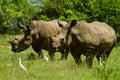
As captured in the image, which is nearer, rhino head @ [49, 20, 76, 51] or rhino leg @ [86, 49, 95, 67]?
rhino head @ [49, 20, 76, 51]

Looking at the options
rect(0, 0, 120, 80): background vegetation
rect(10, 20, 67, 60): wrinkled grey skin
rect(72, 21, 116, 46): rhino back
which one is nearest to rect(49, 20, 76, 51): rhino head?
rect(72, 21, 116, 46): rhino back

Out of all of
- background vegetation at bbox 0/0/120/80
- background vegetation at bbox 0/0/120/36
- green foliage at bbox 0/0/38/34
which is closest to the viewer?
background vegetation at bbox 0/0/120/80

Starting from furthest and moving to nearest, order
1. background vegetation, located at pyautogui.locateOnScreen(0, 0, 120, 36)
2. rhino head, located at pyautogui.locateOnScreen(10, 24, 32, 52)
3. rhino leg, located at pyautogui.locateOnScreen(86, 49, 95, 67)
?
1. background vegetation, located at pyautogui.locateOnScreen(0, 0, 120, 36)
2. rhino head, located at pyautogui.locateOnScreen(10, 24, 32, 52)
3. rhino leg, located at pyautogui.locateOnScreen(86, 49, 95, 67)

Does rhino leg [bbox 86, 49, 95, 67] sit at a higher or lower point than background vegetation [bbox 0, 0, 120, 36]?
higher

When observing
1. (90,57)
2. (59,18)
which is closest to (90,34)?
(90,57)

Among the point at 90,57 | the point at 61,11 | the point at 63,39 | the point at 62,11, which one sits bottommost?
the point at 61,11

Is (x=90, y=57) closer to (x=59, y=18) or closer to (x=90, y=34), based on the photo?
(x=90, y=34)

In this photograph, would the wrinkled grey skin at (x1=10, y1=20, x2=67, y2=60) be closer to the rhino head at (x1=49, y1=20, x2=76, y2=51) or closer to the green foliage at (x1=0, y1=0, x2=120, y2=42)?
the rhino head at (x1=49, y1=20, x2=76, y2=51)

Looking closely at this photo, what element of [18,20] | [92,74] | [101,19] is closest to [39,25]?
[92,74]

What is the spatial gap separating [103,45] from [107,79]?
410 cm

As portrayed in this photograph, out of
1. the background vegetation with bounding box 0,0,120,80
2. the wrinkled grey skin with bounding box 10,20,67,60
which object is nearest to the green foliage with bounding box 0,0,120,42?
the background vegetation with bounding box 0,0,120,80

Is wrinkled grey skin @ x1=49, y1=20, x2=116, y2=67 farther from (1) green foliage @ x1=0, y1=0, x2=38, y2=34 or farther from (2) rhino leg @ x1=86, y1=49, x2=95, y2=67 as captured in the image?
(1) green foliage @ x1=0, y1=0, x2=38, y2=34

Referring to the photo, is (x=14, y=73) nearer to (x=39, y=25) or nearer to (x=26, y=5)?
(x=39, y=25)

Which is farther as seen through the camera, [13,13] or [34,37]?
[13,13]
